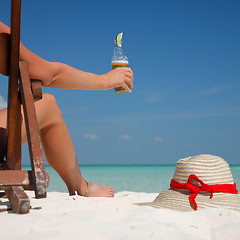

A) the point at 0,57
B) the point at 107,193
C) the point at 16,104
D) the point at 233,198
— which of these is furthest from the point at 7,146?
the point at 233,198

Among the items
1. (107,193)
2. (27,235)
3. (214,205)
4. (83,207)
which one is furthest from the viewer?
(107,193)

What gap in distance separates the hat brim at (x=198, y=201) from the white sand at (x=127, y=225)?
4.2 inches

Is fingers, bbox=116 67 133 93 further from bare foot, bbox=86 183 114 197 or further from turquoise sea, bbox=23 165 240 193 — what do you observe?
turquoise sea, bbox=23 165 240 193

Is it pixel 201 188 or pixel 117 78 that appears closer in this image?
pixel 201 188

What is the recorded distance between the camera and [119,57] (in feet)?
8.43

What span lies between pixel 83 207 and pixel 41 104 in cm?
70

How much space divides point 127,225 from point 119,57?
1551 mm

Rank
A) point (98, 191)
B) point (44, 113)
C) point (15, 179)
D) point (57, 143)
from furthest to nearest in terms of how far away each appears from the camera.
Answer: point (98, 191), point (57, 143), point (44, 113), point (15, 179)

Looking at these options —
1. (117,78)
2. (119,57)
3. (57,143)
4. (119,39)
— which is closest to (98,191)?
(57,143)

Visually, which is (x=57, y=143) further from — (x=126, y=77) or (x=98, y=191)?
(x=126, y=77)

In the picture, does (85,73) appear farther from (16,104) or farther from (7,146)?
(7,146)

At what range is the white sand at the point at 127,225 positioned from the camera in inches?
45.5

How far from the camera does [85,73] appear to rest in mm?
2082

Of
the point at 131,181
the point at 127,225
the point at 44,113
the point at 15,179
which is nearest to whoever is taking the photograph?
the point at 127,225
